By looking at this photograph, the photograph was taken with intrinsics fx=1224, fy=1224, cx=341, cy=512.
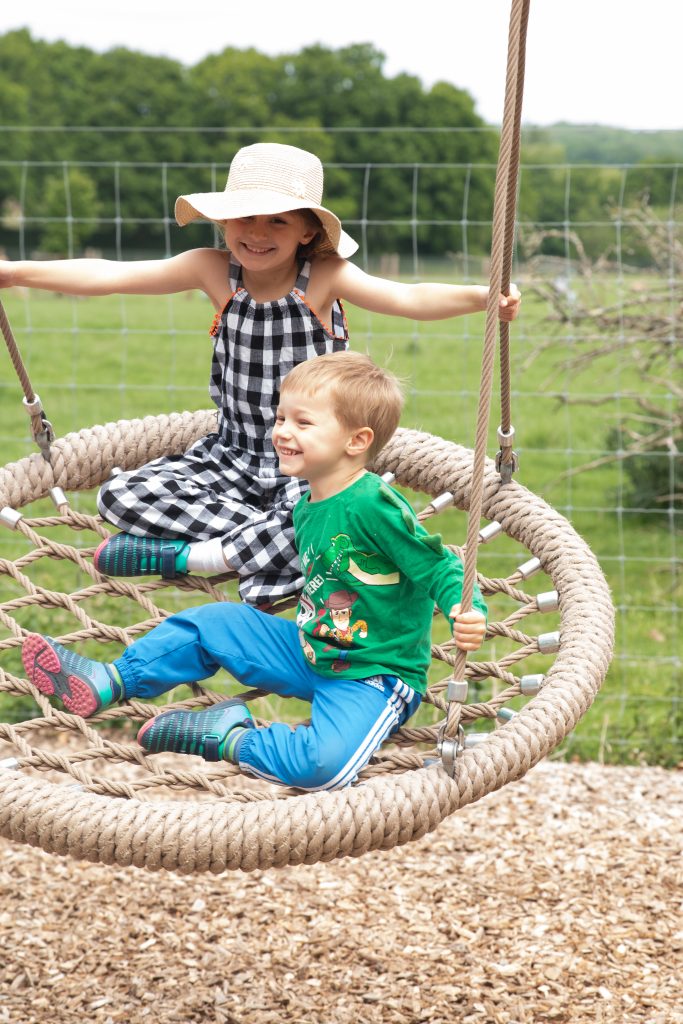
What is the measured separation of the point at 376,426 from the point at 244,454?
0.51 meters

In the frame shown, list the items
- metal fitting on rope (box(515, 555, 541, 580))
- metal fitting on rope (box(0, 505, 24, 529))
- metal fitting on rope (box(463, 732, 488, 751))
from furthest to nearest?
metal fitting on rope (box(0, 505, 24, 529))
metal fitting on rope (box(515, 555, 541, 580))
metal fitting on rope (box(463, 732, 488, 751))

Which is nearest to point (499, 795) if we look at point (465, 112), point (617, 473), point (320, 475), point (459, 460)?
point (459, 460)

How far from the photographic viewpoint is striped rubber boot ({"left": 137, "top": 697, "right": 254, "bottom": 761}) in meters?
1.96

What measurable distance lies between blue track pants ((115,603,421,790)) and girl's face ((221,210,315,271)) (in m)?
0.65

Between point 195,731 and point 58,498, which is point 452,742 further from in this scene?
point 58,498

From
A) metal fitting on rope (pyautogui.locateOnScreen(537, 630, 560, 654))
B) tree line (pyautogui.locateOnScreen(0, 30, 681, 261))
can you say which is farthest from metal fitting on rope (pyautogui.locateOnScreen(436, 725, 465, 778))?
tree line (pyautogui.locateOnScreen(0, 30, 681, 261))

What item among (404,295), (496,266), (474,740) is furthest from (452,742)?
(404,295)

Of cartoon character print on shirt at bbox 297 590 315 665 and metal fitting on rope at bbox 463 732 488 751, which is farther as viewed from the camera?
cartoon character print on shirt at bbox 297 590 315 665

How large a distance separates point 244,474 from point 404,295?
0.49m

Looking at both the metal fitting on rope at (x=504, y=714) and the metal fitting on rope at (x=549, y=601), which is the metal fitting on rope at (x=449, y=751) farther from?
the metal fitting on rope at (x=549, y=601)

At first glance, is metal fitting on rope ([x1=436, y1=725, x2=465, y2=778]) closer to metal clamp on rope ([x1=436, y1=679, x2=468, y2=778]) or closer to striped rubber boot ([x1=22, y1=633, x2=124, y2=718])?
metal clamp on rope ([x1=436, y1=679, x2=468, y2=778])

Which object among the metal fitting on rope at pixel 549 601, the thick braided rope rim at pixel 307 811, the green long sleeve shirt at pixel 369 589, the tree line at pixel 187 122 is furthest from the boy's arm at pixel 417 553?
the tree line at pixel 187 122

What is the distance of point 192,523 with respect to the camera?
7.82 ft

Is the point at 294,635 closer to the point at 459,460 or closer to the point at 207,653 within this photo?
the point at 207,653
